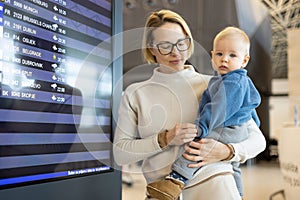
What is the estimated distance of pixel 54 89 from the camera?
2.10 ft

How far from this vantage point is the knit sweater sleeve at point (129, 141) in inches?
24.8

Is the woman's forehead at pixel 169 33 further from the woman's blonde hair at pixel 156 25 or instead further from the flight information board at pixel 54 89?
the flight information board at pixel 54 89

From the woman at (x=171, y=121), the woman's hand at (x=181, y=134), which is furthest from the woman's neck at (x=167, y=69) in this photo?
the woman's hand at (x=181, y=134)

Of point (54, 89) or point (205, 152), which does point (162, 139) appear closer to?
point (205, 152)

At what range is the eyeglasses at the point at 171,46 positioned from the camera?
64 cm

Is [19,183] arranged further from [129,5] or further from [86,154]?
[129,5]

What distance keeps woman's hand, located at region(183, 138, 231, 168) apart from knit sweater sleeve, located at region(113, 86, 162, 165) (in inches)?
2.2

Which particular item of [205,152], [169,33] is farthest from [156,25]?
[205,152]

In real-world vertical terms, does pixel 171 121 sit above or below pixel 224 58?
below

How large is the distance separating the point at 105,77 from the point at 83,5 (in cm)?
15

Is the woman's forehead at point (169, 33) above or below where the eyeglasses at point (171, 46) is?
above

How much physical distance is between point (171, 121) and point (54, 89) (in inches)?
8.5

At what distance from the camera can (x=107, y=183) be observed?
786 mm

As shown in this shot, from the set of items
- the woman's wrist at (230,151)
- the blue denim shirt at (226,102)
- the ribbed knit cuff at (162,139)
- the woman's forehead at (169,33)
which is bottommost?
the woman's wrist at (230,151)
